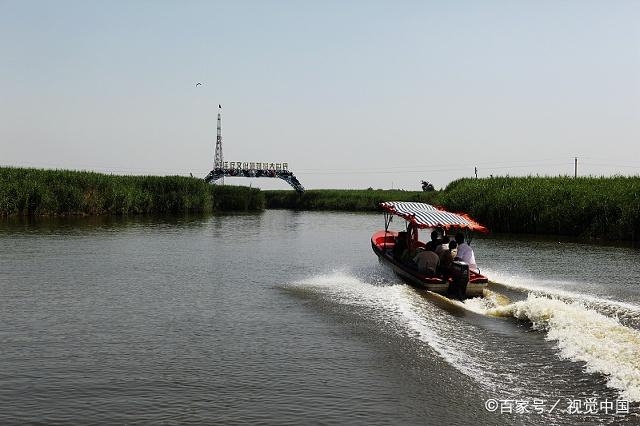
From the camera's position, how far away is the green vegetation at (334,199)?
72750 mm

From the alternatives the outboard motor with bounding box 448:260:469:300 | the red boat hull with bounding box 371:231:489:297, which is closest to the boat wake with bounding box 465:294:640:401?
the outboard motor with bounding box 448:260:469:300

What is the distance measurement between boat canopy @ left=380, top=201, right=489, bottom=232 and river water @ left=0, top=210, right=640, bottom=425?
6.19 feet

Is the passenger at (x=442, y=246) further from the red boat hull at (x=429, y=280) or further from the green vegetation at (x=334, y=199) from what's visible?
the green vegetation at (x=334, y=199)

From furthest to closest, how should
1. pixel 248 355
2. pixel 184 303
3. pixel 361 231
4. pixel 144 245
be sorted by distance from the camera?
pixel 361 231
pixel 144 245
pixel 184 303
pixel 248 355

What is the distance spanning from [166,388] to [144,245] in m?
20.0

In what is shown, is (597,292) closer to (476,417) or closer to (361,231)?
(476,417)

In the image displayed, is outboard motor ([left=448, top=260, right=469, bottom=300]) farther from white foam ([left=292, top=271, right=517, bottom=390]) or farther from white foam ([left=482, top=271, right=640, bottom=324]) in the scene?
white foam ([left=482, top=271, right=640, bottom=324])

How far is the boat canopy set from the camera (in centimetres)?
1920

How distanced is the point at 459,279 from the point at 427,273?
1361 mm

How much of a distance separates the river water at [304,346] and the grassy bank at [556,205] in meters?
12.0

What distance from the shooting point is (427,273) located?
17.5 m

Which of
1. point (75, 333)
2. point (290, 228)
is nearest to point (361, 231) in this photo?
point (290, 228)

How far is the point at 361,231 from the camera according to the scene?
41.2 m

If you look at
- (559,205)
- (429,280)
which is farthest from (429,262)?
(559,205)
